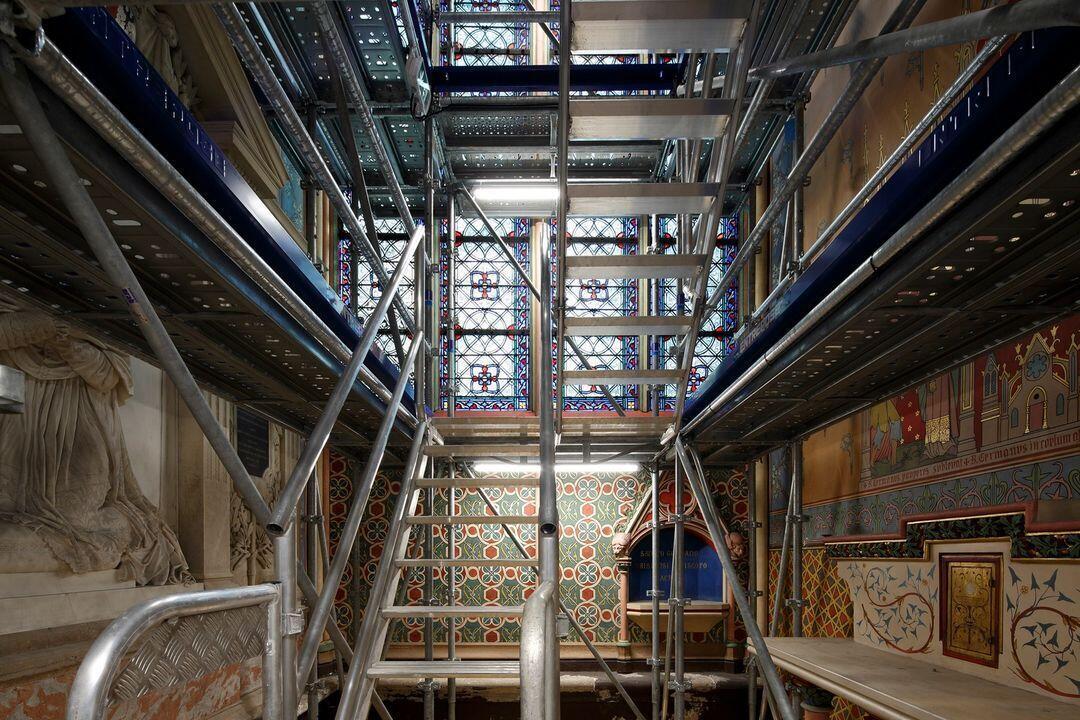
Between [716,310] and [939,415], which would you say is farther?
[716,310]

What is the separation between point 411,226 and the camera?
4.94m

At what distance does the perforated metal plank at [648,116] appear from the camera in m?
2.95

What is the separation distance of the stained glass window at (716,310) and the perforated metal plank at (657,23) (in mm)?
4972

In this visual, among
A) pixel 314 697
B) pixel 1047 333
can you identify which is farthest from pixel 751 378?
pixel 314 697

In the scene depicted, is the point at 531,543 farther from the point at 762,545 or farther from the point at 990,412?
the point at 990,412

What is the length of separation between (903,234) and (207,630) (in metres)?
1.85

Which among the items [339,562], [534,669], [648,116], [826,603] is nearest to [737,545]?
[826,603]

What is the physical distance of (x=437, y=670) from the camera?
3.15 meters

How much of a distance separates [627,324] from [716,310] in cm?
421

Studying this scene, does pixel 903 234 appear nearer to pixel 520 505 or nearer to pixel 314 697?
pixel 314 697

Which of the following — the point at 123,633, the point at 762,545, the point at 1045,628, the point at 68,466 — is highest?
the point at 68,466

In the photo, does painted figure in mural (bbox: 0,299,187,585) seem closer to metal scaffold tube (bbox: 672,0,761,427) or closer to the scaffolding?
the scaffolding

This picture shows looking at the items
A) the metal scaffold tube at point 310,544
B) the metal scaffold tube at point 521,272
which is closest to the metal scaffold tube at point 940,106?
the metal scaffold tube at point 521,272

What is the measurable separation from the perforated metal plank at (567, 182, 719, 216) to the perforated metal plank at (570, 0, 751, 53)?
0.53 m
